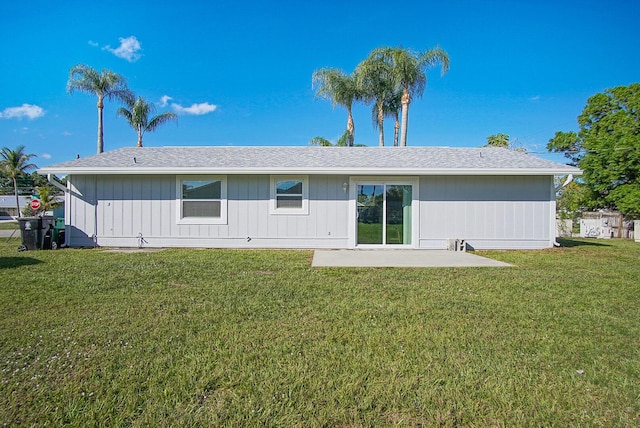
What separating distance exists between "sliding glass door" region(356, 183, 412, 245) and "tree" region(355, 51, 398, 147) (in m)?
15.3

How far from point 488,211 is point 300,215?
233 inches

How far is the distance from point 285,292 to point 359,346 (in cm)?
215

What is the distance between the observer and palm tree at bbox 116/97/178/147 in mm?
24109

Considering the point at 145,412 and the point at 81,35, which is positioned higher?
the point at 81,35

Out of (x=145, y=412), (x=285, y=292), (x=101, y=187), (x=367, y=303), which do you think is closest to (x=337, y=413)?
(x=145, y=412)

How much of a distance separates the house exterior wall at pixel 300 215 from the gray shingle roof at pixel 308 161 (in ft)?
1.41

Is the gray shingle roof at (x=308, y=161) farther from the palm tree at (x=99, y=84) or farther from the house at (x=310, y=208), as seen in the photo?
the palm tree at (x=99, y=84)

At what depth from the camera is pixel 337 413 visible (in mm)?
2102

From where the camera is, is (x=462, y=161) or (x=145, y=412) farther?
(x=462, y=161)

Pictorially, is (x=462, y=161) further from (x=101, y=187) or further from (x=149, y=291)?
(x=101, y=187)

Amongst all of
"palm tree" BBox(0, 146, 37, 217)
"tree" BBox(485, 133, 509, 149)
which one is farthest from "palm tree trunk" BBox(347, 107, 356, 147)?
"palm tree" BBox(0, 146, 37, 217)

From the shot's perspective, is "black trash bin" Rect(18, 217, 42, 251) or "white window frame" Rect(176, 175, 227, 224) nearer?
"black trash bin" Rect(18, 217, 42, 251)

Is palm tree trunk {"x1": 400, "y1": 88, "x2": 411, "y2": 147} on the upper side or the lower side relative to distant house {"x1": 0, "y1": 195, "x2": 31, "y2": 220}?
upper

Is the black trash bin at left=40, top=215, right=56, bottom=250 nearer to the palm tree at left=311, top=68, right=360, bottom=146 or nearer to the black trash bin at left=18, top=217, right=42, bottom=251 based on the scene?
the black trash bin at left=18, top=217, right=42, bottom=251
